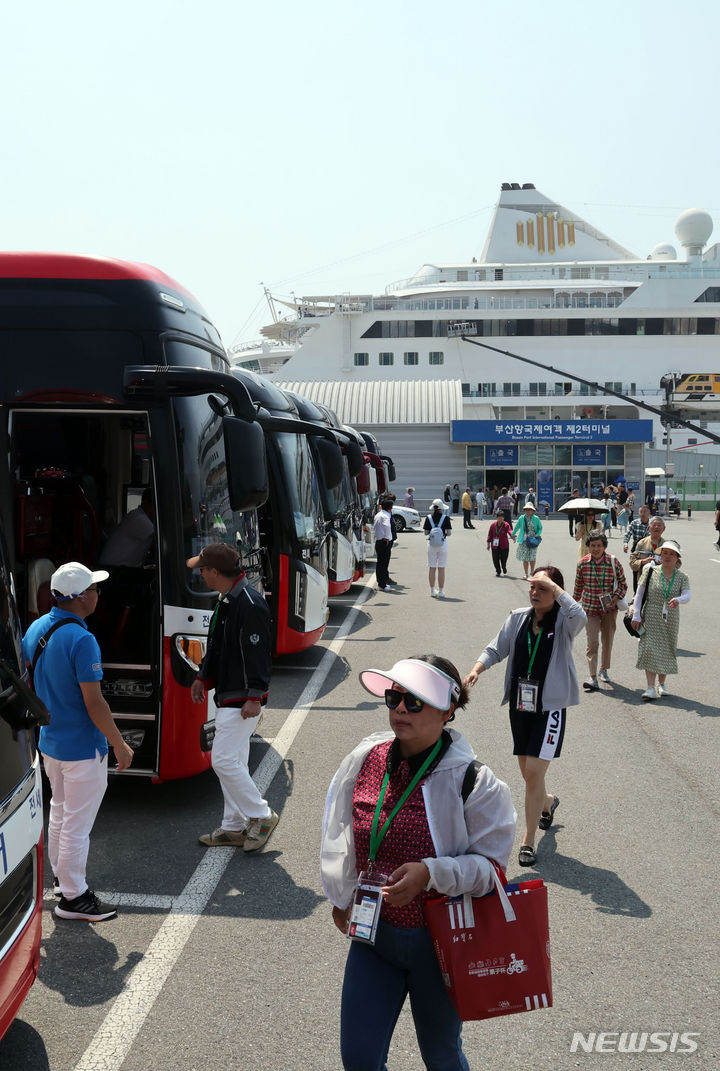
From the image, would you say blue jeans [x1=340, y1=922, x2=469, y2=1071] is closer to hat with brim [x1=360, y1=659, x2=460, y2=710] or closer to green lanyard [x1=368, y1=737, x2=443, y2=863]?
green lanyard [x1=368, y1=737, x2=443, y2=863]

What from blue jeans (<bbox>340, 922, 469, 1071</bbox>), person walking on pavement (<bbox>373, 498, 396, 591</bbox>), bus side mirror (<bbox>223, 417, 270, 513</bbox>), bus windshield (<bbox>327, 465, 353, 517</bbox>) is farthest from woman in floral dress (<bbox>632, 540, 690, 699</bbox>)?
person walking on pavement (<bbox>373, 498, 396, 591</bbox>)

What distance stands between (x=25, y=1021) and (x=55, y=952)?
22.4 inches

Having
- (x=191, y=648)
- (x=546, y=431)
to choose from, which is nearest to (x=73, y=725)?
(x=191, y=648)

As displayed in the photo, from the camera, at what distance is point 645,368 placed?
65.6 metres

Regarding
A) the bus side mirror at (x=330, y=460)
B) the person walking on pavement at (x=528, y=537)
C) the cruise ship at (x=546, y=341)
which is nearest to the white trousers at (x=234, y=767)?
the bus side mirror at (x=330, y=460)

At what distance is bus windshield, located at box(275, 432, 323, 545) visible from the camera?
10498 mm

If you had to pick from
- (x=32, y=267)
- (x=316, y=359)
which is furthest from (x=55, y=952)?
(x=316, y=359)

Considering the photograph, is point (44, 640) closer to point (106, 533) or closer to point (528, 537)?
point (106, 533)

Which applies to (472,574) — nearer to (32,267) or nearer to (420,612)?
(420,612)

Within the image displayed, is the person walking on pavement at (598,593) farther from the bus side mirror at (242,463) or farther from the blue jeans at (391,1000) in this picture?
the blue jeans at (391,1000)

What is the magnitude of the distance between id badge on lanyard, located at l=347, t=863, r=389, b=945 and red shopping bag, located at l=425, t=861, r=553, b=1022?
16 cm

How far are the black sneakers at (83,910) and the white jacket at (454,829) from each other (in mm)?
2154

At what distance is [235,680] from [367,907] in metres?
2.74

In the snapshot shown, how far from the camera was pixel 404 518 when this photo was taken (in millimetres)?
37750
